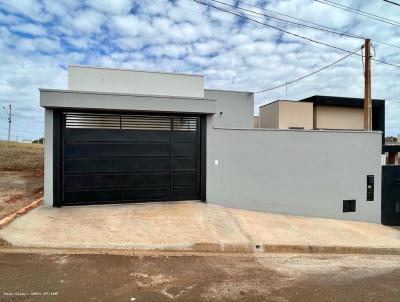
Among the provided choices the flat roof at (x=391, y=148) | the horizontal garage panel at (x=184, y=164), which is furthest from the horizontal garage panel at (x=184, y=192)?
the flat roof at (x=391, y=148)

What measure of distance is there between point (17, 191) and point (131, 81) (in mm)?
5552

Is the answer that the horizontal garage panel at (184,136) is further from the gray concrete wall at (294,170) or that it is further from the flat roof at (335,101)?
the flat roof at (335,101)

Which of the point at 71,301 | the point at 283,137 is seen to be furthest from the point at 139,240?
the point at 283,137

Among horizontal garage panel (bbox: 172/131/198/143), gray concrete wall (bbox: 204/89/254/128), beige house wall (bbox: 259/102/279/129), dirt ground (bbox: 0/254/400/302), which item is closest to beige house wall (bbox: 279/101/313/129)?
beige house wall (bbox: 259/102/279/129)

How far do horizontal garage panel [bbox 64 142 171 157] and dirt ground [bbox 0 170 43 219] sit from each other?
77.6 inches

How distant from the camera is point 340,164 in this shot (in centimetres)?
1189

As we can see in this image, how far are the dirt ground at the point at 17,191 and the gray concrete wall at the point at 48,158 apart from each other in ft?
2.39

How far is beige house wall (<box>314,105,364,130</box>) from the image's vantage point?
73.6ft

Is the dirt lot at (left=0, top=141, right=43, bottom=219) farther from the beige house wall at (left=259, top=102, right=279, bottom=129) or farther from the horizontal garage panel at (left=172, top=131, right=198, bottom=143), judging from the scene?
the beige house wall at (left=259, top=102, right=279, bottom=129)

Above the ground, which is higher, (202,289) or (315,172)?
(315,172)

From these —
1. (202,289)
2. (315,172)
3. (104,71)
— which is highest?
(104,71)

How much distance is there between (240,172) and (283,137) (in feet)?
6.46

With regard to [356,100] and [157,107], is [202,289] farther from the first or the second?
[356,100]

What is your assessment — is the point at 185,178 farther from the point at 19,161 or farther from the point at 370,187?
the point at 19,161
